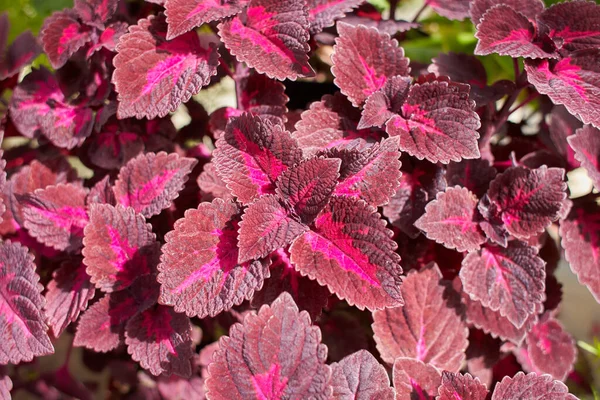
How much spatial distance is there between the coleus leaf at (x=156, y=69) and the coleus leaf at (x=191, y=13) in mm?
66

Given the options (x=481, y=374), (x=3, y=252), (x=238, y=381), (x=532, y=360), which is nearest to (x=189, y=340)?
(x=238, y=381)

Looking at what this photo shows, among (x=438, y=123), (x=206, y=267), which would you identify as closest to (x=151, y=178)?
(x=206, y=267)

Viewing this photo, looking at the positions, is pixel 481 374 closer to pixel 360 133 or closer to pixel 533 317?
pixel 533 317

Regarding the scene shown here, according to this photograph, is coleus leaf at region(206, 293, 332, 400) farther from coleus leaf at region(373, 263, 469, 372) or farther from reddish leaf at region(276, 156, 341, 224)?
coleus leaf at region(373, 263, 469, 372)

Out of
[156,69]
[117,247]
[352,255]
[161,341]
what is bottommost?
[161,341]

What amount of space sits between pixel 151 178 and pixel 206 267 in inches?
9.8

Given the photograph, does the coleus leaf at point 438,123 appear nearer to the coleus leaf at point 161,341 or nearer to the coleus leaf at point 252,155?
the coleus leaf at point 252,155

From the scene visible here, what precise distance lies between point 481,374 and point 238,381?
60 centimetres

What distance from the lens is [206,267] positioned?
0.81m

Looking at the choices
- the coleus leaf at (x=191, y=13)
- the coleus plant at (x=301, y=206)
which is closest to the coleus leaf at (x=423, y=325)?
the coleus plant at (x=301, y=206)

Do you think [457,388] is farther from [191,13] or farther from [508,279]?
[191,13]

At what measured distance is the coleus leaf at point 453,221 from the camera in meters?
0.90

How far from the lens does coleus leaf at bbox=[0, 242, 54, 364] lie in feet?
2.79

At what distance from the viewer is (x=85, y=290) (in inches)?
37.2
